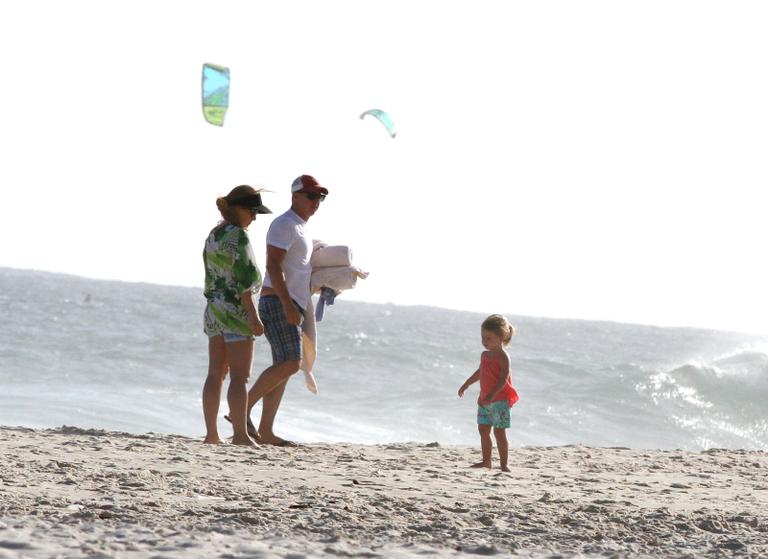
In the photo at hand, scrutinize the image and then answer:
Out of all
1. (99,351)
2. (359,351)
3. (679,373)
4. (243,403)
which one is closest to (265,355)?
(359,351)

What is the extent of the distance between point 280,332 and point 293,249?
0.49 meters

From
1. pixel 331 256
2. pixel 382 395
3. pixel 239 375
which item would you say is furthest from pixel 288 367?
pixel 382 395

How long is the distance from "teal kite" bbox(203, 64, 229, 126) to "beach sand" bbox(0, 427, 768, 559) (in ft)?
12.3

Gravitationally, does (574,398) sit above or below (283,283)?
below

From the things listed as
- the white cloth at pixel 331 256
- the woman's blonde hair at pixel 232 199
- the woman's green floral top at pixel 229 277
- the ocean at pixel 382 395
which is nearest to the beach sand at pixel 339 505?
the woman's green floral top at pixel 229 277

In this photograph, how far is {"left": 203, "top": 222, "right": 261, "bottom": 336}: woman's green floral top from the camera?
6328 millimetres

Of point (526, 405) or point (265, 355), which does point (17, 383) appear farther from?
point (265, 355)

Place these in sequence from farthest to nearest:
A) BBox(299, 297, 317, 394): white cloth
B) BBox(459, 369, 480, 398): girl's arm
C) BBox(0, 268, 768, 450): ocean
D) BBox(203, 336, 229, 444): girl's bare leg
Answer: BBox(0, 268, 768, 450): ocean, BBox(299, 297, 317, 394): white cloth, BBox(203, 336, 229, 444): girl's bare leg, BBox(459, 369, 480, 398): girl's arm

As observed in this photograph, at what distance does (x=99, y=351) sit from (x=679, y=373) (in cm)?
1188

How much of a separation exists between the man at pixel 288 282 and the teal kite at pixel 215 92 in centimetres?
337

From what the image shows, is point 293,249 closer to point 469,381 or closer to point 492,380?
point 469,381

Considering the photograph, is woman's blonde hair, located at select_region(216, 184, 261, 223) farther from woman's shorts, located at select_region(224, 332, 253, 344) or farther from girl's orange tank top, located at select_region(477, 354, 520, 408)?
girl's orange tank top, located at select_region(477, 354, 520, 408)

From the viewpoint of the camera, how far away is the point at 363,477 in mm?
5520

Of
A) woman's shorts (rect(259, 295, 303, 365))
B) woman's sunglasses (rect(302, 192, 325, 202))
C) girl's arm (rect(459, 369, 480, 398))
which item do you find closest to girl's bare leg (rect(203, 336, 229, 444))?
woman's shorts (rect(259, 295, 303, 365))
